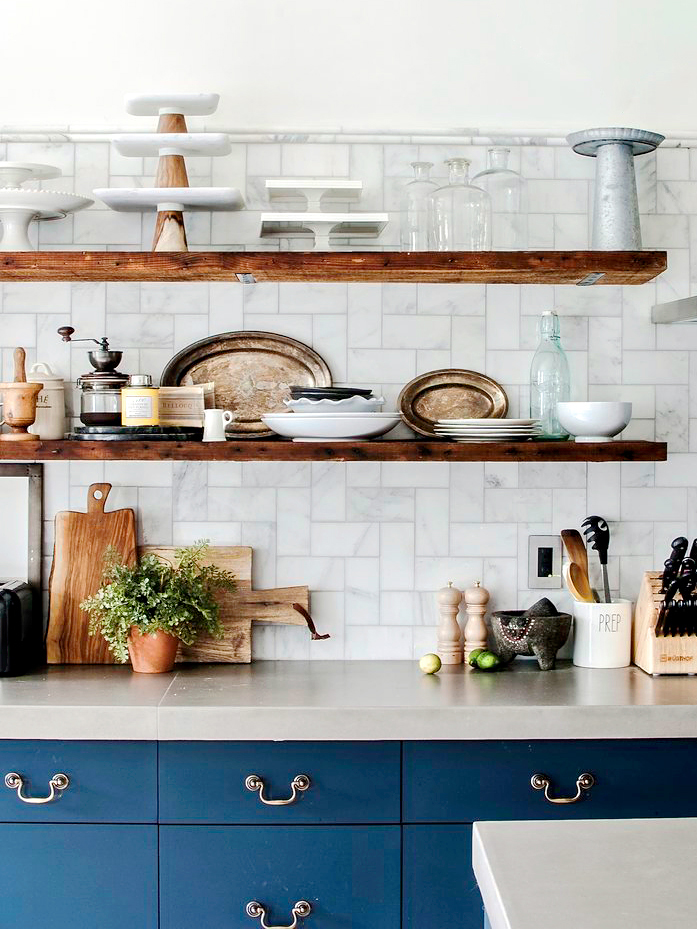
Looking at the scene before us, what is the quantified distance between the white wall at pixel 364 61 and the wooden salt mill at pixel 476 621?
128 cm

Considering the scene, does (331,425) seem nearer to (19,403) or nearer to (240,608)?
(240,608)

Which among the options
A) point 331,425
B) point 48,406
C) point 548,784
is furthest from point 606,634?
point 48,406

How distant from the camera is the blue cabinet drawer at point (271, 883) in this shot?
2.25 metres

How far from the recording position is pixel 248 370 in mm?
2793

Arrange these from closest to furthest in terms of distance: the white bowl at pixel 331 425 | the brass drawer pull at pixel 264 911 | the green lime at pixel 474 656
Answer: the brass drawer pull at pixel 264 911 → the white bowl at pixel 331 425 → the green lime at pixel 474 656

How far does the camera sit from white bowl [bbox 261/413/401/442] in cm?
251

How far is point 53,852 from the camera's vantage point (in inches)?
88.4

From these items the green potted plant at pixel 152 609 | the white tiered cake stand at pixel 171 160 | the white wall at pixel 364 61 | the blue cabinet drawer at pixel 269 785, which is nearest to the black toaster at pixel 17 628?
the green potted plant at pixel 152 609

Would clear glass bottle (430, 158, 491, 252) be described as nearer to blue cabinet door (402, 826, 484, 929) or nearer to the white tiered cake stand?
the white tiered cake stand

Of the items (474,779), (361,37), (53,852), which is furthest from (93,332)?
(474,779)

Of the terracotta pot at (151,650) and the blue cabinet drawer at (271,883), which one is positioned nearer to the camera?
the blue cabinet drawer at (271,883)

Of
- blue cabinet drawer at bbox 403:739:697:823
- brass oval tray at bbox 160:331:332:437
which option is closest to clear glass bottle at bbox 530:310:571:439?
brass oval tray at bbox 160:331:332:437

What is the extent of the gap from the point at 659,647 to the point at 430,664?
577mm

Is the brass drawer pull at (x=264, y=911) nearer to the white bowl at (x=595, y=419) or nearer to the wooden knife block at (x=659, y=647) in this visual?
the wooden knife block at (x=659, y=647)
